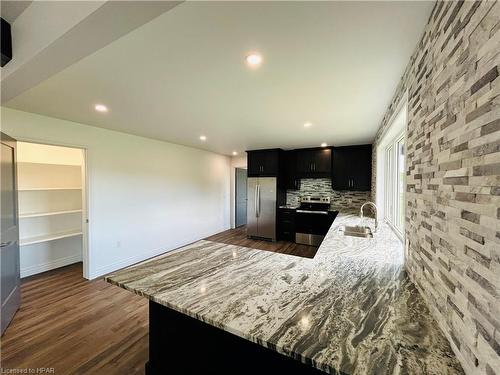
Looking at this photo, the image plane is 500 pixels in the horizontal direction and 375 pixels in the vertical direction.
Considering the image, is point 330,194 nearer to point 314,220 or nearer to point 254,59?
point 314,220

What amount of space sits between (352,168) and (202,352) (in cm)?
465

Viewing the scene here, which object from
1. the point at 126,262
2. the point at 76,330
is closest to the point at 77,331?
the point at 76,330

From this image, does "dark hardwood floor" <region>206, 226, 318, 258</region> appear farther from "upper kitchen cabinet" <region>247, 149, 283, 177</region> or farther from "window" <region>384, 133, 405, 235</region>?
"window" <region>384, 133, 405, 235</region>

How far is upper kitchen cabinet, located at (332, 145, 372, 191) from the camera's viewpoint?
4645mm

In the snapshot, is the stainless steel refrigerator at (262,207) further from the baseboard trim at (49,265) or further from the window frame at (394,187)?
the baseboard trim at (49,265)

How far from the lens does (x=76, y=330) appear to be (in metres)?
2.12

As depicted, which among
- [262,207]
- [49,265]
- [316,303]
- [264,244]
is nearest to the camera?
[316,303]

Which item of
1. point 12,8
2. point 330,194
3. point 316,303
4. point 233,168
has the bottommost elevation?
point 316,303

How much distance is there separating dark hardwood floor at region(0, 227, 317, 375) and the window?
10.1 feet

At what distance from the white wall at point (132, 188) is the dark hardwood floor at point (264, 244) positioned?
24.4 inches

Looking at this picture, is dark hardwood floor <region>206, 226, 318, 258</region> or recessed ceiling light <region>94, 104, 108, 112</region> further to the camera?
dark hardwood floor <region>206, 226, 318, 258</region>

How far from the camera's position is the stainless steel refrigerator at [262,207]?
5.30 m

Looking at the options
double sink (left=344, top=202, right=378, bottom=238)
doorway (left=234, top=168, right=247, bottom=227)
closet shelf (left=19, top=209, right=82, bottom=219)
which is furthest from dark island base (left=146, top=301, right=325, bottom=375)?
doorway (left=234, top=168, right=247, bottom=227)

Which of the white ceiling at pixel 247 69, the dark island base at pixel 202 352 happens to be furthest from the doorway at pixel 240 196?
the dark island base at pixel 202 352
